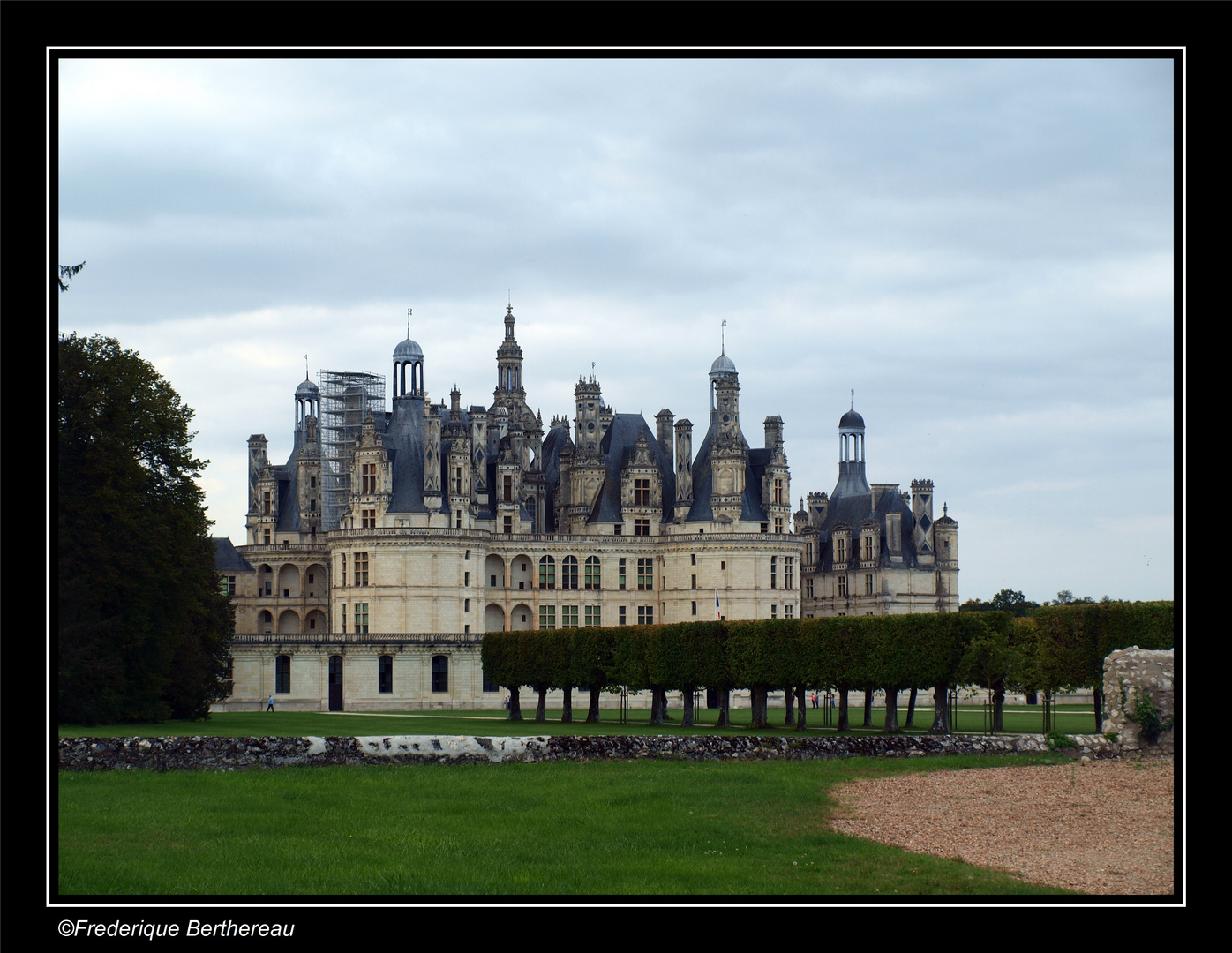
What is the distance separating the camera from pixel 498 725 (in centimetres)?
4894

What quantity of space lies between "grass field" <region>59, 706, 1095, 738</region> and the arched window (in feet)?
29.3

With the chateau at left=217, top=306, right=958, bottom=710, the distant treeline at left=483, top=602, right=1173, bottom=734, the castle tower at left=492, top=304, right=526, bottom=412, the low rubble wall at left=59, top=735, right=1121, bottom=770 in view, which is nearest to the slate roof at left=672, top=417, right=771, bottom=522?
the chateau at left=217, top=306, right=958, bottom=710

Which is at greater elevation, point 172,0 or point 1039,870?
point 172,0

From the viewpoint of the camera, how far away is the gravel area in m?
13.7

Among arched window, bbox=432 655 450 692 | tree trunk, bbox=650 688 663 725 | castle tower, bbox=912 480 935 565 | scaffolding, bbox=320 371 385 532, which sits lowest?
arched window, bbox=432 655 450 692

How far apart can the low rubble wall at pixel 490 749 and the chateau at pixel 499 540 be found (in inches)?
1851

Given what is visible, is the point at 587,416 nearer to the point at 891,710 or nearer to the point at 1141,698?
the point at 891,710

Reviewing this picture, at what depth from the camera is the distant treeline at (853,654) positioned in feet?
125

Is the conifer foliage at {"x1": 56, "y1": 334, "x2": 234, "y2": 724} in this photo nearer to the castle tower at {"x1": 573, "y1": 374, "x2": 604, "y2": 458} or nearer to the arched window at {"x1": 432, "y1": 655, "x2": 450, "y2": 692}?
the arched window at {"x1": 432, "y1": 655, "x2": 450, "y2": 692}

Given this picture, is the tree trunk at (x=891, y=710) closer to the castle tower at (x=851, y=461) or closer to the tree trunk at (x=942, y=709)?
the tree trunk at (x=942, y=709)
